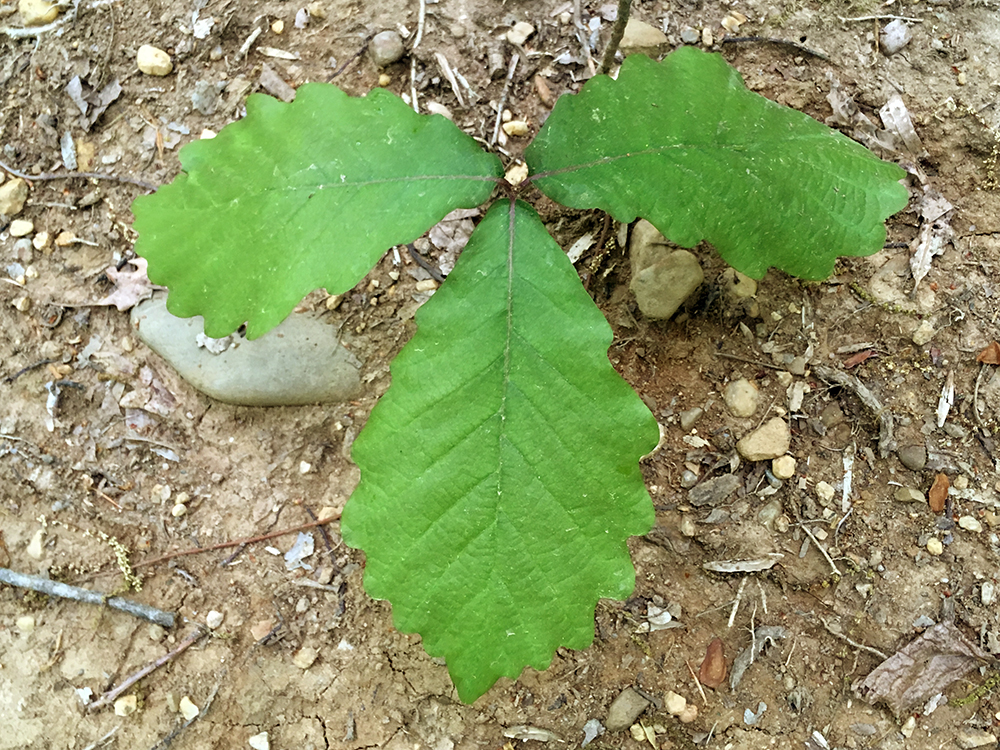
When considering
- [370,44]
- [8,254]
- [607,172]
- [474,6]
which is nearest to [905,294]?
[607,172]

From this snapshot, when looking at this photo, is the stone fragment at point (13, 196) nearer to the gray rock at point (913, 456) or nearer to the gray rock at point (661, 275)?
the gray rock at point (661, 275)

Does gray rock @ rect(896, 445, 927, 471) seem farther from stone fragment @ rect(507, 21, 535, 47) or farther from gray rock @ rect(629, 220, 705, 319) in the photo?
stone fragment @ rect(507, 21, 535, 47)

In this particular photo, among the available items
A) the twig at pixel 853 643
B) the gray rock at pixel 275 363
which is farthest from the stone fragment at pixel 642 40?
the twig at pixel 853 643

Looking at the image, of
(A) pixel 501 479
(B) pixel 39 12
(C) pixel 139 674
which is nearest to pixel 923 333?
(A) pixel 501 479

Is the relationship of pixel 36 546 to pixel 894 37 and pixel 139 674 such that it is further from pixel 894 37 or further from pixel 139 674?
pixel 894 37

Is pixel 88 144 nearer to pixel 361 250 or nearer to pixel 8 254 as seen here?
pixel 8 254

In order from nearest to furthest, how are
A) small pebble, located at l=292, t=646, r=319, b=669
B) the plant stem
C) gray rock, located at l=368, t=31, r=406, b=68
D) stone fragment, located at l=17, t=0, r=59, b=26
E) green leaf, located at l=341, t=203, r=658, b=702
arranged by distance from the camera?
green leaf, located at l=341, t=203, r=658, b=702 → the plant stem → small pebble, located at l=292, t=646, r=319, b=669 → gray rock, located at l=368, t=31, r=406, b=68 → stone fragment, located at l=17, t=0, r=59, b=26

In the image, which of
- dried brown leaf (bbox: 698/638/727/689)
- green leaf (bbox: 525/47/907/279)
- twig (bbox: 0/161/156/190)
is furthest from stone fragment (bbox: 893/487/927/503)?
twig (bbox: 0/161/156/190)
